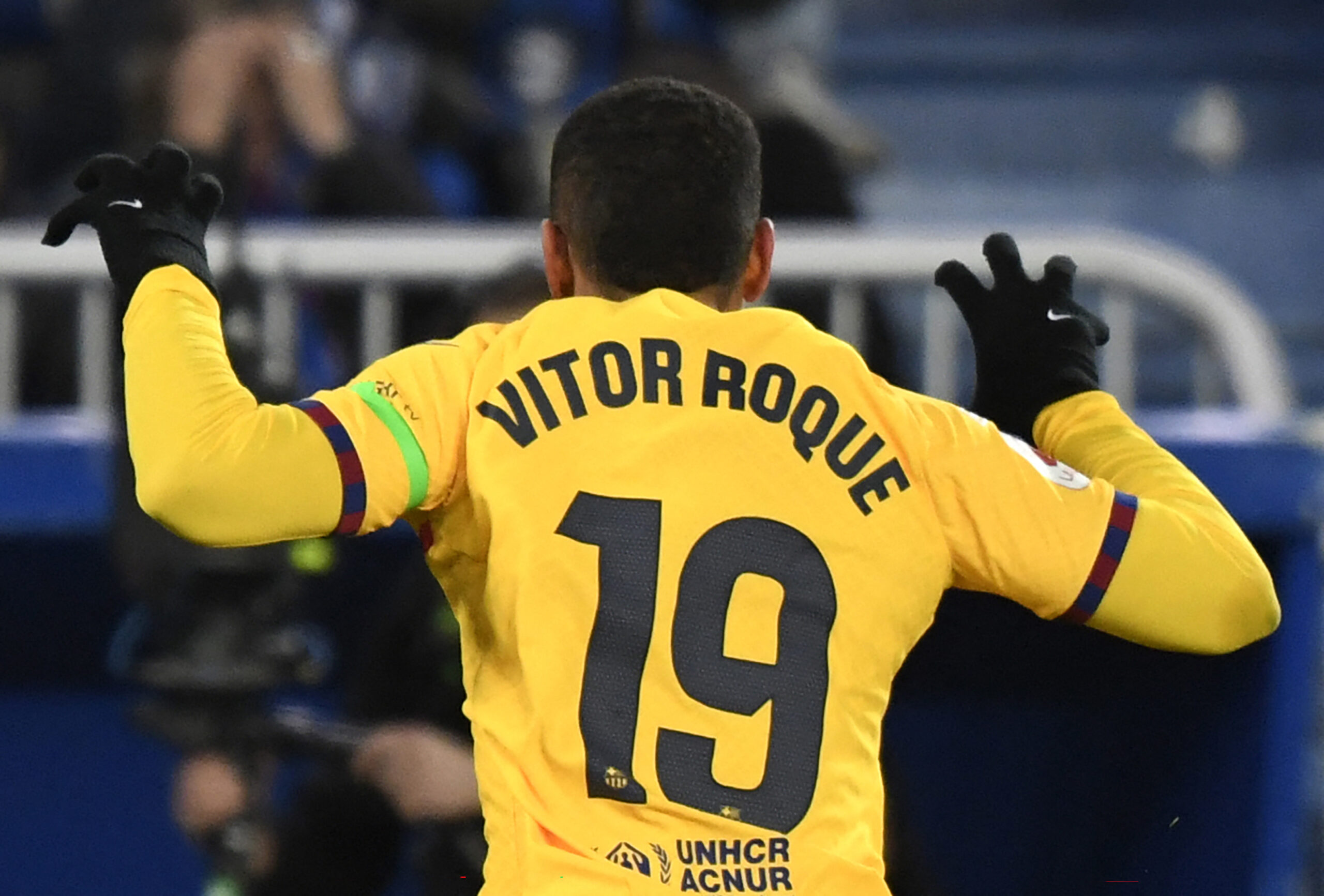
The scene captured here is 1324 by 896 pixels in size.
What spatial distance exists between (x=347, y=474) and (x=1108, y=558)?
72cm

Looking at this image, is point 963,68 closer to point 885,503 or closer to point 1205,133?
point 1205,133

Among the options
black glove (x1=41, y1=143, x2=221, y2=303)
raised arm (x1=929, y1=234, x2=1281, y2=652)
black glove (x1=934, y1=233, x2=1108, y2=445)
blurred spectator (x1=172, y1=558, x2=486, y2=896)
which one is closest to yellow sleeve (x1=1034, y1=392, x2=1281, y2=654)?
raised arm (x1=929, y1=234, x2=1281, y2=652)

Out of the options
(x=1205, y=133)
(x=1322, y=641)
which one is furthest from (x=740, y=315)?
(x=1205, y=133)

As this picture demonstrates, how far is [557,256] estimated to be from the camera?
1851mm

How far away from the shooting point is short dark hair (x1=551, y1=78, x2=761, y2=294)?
178cm

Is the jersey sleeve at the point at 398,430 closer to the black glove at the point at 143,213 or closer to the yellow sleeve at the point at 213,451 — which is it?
the yellow sleeve at the point at 213,451

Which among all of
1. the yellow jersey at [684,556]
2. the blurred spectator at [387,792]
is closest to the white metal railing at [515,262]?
the blurred spectator at [387,792]

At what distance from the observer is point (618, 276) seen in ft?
5.91

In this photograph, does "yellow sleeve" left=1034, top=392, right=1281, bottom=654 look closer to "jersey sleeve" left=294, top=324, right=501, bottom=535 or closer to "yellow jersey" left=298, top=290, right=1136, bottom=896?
"yellow jersey" left=298, top=290, right=1136, bottom=896

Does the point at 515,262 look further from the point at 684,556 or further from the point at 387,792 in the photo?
the point at 684,556

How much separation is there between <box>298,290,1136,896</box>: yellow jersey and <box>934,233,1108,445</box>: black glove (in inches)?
10.4

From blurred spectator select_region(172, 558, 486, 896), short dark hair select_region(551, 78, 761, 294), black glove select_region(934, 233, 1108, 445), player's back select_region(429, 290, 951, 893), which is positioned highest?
short dark hair select_region(551, 78, 761, 294)

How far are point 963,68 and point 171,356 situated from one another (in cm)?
656

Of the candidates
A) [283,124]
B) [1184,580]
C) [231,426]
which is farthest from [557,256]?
[283,124]
